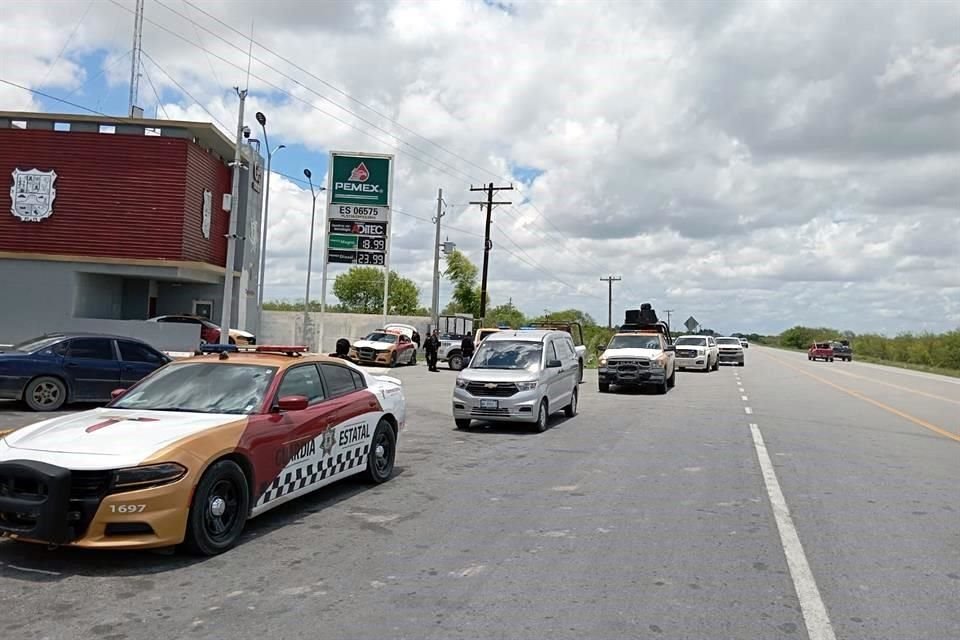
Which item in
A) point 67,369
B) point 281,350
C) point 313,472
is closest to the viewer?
point 313,472

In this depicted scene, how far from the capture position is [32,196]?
29.3 metres

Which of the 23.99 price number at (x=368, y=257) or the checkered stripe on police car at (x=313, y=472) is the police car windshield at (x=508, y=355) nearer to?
the checkered stripe on police car at (x=313, y=472)

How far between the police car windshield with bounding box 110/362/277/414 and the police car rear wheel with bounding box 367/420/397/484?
1.95 m

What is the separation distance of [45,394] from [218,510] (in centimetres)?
956

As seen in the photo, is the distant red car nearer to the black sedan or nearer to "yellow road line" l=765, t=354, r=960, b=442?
"yellow road line" l=765, t=354, r=960, b=442

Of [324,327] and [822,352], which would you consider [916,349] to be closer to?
[822,352]

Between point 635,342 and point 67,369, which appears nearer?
point 67,369

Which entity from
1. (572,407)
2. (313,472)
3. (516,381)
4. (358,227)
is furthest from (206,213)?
(313,472)

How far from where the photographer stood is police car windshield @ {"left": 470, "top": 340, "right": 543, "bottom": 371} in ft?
50.1

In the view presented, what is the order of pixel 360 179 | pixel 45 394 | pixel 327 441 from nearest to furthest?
pixel 327 441 → pixel 45 394 → pixel 360 179

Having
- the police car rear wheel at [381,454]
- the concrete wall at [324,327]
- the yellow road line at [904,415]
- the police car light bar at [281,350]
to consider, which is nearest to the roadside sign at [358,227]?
the concrete wall at [324,327]

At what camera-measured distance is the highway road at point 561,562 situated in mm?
4938

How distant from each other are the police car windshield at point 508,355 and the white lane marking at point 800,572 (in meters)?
5.91

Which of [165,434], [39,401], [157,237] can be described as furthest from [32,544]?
[157,237]
